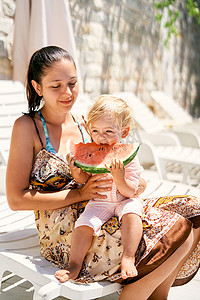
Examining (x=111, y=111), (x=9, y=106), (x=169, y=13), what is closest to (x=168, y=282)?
(x=111, y=111)

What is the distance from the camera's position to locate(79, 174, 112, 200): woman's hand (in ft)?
7.04

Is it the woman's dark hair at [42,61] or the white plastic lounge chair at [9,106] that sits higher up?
the woman's dark hair at [42,61]

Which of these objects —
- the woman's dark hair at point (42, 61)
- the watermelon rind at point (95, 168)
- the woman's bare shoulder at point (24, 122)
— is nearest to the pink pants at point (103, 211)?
the watermelon rind at point (95, 168)

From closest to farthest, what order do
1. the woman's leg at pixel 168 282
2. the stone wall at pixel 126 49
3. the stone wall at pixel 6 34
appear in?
the woman's leg at pixel 168 282, the stone wall at pixel 6 34, the stone wall at pixel 126 49

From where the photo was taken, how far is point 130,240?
1972 millimetres

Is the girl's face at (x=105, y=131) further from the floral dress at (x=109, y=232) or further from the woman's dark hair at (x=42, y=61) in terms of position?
the woman's dark hair at (x=42, y=61)

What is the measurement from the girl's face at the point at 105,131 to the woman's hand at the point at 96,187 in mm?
178

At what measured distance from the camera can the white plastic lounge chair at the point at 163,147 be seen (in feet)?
15.5

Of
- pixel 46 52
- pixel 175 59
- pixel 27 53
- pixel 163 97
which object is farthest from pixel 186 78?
pixel 46 52

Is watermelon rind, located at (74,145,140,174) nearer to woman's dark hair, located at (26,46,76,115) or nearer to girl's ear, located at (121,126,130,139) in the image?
girl's ear, located at (121,126,130,139)

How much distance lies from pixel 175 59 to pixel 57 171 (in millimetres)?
9850

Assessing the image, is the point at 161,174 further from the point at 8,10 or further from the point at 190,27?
the point at 190,27

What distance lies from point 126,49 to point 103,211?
22.9 ft

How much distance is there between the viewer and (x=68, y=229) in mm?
2186
